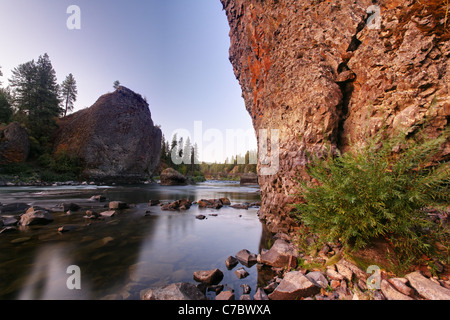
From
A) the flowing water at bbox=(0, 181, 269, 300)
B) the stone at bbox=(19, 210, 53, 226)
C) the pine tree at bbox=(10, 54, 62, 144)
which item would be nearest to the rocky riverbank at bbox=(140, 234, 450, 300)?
the flowing water at bbox=(0, 181, 269, 300)

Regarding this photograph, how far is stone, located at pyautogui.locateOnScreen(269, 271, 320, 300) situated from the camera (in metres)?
2.85

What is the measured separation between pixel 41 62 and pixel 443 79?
225 feet

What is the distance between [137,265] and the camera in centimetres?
455

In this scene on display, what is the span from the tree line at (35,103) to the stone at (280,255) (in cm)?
5055

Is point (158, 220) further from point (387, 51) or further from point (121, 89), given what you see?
point (121, 89)

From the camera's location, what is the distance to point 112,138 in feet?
148

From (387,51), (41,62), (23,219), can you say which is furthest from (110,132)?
(387,51)

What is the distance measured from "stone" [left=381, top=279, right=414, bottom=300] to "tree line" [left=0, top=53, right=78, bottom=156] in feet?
173

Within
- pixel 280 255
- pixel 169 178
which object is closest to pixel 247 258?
pixel 280 255

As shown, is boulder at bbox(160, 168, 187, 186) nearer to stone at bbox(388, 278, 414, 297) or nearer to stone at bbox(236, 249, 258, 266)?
stone at bbox(236, 249, 258, 266)

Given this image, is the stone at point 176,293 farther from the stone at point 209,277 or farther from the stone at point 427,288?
the stone at point 427,288

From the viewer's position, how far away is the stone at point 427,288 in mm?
2218

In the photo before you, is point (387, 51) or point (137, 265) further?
point (387, 51)

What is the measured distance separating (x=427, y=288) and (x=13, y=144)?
48.2 meters
